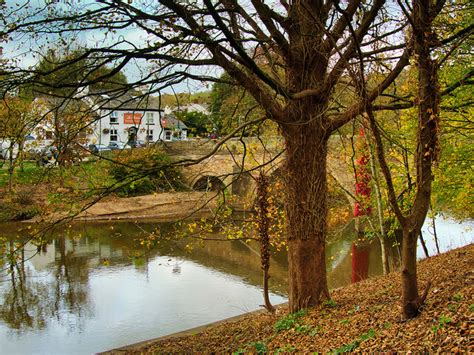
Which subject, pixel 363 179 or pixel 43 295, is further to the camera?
pixel 43 295

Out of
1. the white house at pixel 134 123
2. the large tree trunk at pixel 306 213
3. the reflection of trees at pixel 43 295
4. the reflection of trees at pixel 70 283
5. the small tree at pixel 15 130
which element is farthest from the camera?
the reflection of trees at pixel 70 283

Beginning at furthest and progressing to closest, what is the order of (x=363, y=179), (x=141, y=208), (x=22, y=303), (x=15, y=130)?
(x=141, y=208) < (x=22, y=303) < (x=363, y=179) < (x=15, y=130)

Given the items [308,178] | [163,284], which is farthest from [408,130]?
[163,284]

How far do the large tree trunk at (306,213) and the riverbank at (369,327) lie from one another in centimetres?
31

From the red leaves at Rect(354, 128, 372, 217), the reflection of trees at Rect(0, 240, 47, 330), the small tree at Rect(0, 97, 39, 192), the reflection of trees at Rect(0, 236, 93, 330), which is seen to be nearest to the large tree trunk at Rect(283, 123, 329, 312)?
the small tree at Rect(0, 97, 39, 192)

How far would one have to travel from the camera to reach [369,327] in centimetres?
498

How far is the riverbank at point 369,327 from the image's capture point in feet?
13.0

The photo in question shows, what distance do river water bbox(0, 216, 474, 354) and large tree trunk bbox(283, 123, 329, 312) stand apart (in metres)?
2.12

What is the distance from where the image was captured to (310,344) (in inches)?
202

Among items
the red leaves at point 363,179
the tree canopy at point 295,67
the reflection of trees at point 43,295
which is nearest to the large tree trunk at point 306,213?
the tree canopy at point 295,67

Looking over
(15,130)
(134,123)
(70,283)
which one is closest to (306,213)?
(134,123)

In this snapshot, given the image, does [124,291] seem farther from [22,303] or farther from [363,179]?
[363,179]

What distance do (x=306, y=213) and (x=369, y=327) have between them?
1896mm

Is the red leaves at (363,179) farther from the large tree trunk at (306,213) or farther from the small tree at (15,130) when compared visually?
the small tree at (15,130)
